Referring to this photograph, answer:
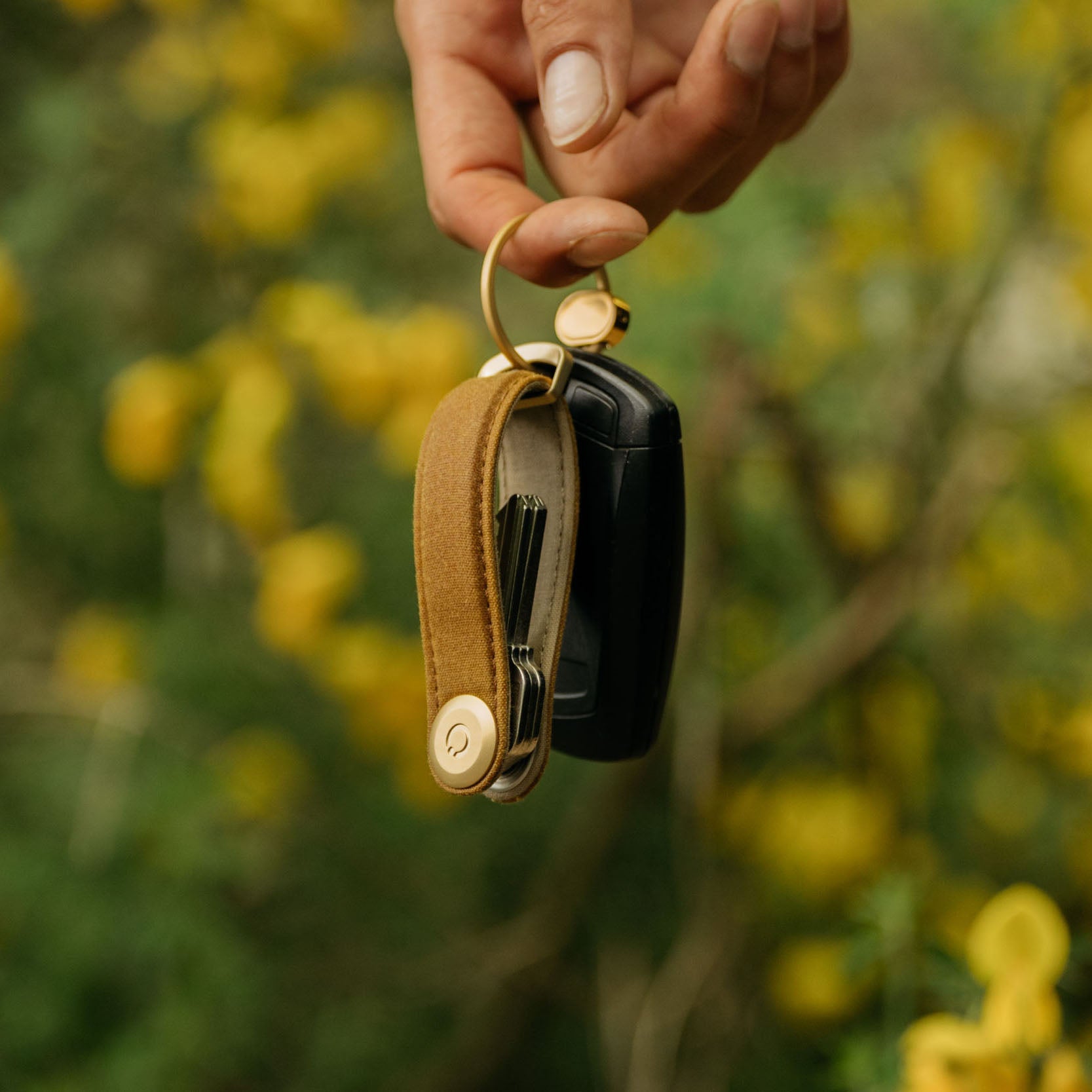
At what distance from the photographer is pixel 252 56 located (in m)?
1.19

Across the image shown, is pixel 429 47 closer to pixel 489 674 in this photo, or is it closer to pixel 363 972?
pixel 489 674

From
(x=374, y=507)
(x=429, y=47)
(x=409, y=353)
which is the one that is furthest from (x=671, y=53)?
(x=374, y=507)

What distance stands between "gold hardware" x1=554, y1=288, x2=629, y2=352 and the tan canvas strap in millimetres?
80

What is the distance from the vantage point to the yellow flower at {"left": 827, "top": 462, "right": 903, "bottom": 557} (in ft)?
3.93

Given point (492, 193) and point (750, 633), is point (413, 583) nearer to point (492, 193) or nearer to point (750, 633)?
point (750, 633)

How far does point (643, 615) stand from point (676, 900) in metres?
0.98

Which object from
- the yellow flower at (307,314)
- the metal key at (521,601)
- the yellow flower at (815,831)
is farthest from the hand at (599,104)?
the yellow flower at (815,831)

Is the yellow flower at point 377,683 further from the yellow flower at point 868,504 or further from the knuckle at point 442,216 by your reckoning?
the knuckle at point 442,216

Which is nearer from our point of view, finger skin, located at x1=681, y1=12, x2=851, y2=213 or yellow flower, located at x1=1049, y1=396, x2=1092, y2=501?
finger skin, located at x1=681, y1=12, x2=851, y2=213

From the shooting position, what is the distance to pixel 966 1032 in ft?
1.55

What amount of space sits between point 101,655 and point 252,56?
72 cm

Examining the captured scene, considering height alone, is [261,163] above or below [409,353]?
above

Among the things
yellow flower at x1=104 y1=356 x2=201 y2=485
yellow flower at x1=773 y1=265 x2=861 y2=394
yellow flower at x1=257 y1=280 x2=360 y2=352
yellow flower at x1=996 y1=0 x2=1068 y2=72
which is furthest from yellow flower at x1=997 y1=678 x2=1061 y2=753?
yellow flower at x1=104 y1=356 x2=201 y2=485

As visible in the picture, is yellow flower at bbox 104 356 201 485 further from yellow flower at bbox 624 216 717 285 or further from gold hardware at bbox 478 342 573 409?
gold hardware at bbox 478 342 573 409
